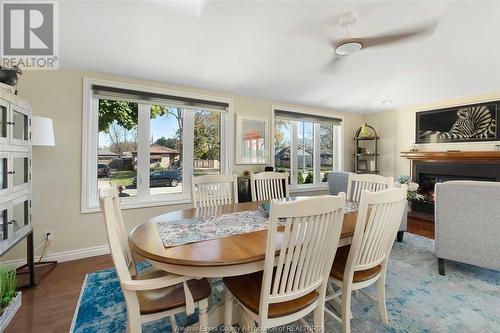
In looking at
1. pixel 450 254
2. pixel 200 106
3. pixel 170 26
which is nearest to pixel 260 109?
pixel 200 106

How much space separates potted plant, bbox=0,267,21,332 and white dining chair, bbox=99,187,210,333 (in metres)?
0.96

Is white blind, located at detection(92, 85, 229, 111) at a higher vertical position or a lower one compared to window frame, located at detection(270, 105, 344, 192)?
higher

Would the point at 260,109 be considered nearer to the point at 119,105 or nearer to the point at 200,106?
the point at 200,106

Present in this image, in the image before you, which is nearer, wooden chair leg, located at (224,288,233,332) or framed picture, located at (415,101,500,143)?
wooden chair leg, located at (224,288,233,332)

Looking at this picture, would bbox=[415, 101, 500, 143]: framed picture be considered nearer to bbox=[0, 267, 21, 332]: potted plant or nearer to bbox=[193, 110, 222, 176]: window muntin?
bbox=[193, 110, 222, 176]: window muntin

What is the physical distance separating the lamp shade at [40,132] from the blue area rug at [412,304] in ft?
4.52

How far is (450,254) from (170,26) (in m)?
3.46

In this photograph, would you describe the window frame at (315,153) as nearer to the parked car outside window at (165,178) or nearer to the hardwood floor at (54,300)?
the parked car outside window at (165,178)

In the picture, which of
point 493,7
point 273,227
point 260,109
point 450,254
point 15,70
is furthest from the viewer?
point 260,109

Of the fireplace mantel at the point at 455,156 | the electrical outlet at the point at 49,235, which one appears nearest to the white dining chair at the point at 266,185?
the electrical outlet at the point at 49,235

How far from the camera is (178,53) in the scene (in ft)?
8.31

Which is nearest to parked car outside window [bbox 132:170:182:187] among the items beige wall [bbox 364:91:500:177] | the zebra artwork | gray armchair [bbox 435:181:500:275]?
gray armchair [bbox 435:181:500:275]

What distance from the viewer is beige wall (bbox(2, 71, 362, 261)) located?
2.52 metres

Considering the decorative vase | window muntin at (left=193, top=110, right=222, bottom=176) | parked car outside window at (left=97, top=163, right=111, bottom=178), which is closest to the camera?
parked car outside window at (left=97, top=163, right=111, bottom=178)
